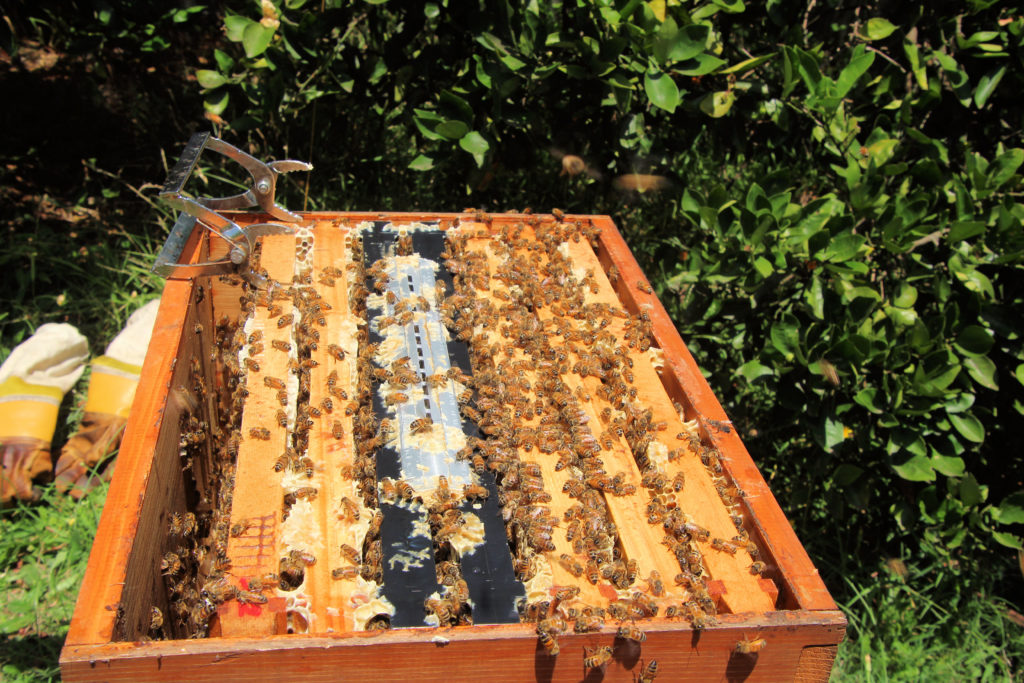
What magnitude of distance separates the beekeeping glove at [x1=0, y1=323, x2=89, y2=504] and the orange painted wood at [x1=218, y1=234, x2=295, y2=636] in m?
1.55

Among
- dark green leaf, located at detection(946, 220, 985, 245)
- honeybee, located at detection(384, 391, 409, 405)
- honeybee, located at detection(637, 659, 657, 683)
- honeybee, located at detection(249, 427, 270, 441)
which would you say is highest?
dark green leaf, located at detection(946, 220, 985, 245)

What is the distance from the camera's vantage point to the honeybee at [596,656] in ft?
5.15

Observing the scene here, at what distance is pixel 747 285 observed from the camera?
2.89 meters

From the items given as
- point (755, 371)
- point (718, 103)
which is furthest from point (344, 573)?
point (718, 103)

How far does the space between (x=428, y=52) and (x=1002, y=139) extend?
261 centimetres

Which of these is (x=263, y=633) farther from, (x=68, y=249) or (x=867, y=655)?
(x=68, y=249)

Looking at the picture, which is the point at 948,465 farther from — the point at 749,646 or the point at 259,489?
the point at 259,489

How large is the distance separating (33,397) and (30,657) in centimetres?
113

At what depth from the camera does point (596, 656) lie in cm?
157

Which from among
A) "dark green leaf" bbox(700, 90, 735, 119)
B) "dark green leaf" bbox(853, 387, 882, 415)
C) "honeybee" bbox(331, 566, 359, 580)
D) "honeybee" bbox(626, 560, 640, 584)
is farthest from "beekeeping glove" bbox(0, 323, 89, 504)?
"dark green leaf" bbox(853, 387, 882, 415)

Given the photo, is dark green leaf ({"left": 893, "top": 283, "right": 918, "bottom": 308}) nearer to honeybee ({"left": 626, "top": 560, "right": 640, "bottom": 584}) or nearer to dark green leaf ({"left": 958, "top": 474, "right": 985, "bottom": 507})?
dark green leaf ({"left": 958, "top": 474, "right": 985, "bottom": 507})

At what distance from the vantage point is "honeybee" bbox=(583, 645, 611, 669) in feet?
5.15

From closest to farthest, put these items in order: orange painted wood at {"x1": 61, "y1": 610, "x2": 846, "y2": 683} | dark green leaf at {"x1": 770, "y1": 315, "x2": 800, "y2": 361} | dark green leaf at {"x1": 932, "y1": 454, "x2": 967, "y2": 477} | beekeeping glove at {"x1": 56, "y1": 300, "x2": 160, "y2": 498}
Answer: orange painted wood at {"x1": 61, "y1": 610, "x2": 846, "y2": 683} < dark green leaf at {"x1": 932, "y1": 454, "x2": 967, "y2": 477} < dark green leaf at {"x1": 770, "y1": 315, "x2": 800, "y2": 361} < beekeeping glove at {"x1": 56, "y1": 300, "x2": 160, "y2": 498}

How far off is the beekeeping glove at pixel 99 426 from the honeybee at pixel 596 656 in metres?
2.57
